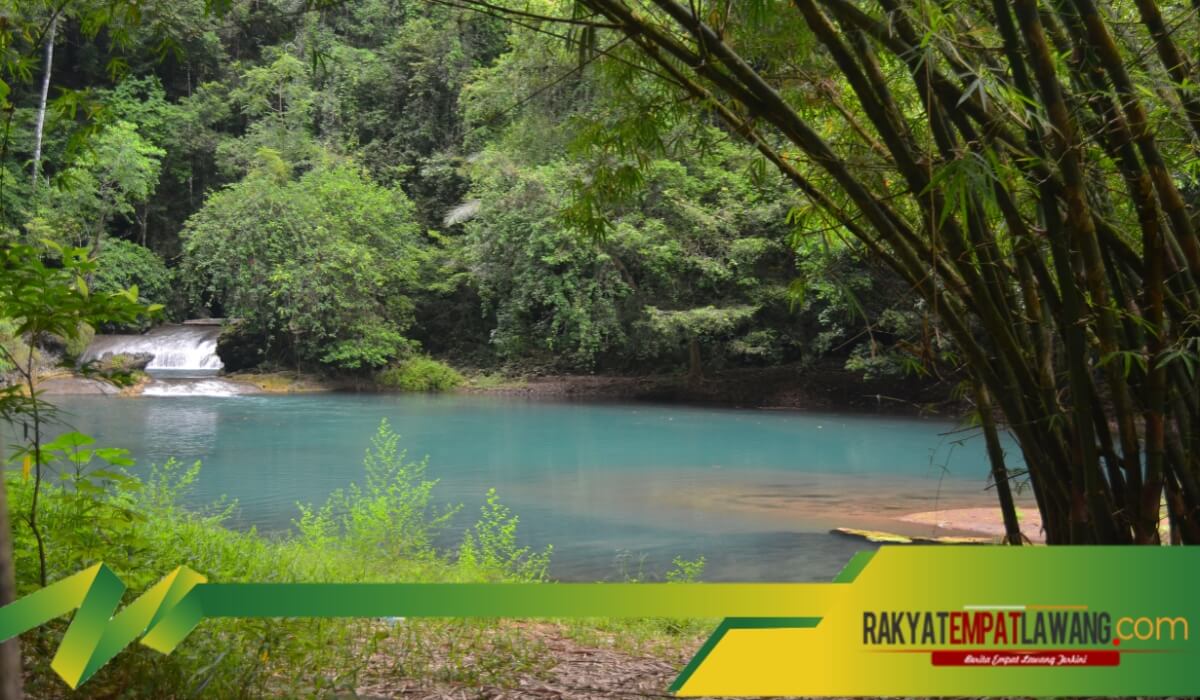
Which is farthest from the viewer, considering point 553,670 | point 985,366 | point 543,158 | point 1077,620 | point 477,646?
point 543,158

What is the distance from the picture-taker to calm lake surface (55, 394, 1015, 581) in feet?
19.8

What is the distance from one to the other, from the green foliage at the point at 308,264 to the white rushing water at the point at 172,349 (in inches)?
41.7

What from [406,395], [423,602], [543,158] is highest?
[543,158]

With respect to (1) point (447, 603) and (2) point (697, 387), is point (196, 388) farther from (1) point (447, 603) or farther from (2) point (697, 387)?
(1) point (447, 603)

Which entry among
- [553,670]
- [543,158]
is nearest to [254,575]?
[553,670]

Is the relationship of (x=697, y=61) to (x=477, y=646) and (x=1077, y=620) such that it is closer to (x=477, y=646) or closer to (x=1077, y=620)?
(x=1077, y=620)

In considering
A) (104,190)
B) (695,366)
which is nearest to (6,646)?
(695,366)

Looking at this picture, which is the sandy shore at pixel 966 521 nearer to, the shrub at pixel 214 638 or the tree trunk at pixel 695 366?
the shrub at pixel 214 638

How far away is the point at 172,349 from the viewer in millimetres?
17953

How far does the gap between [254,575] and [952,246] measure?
6.08ft

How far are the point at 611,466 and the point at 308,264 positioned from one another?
31.7 feet

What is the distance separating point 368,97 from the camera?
1961 cm

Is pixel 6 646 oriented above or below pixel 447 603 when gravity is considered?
above

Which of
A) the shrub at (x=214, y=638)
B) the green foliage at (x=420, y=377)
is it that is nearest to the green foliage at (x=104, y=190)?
the green foliage at (x=420, y=377)
